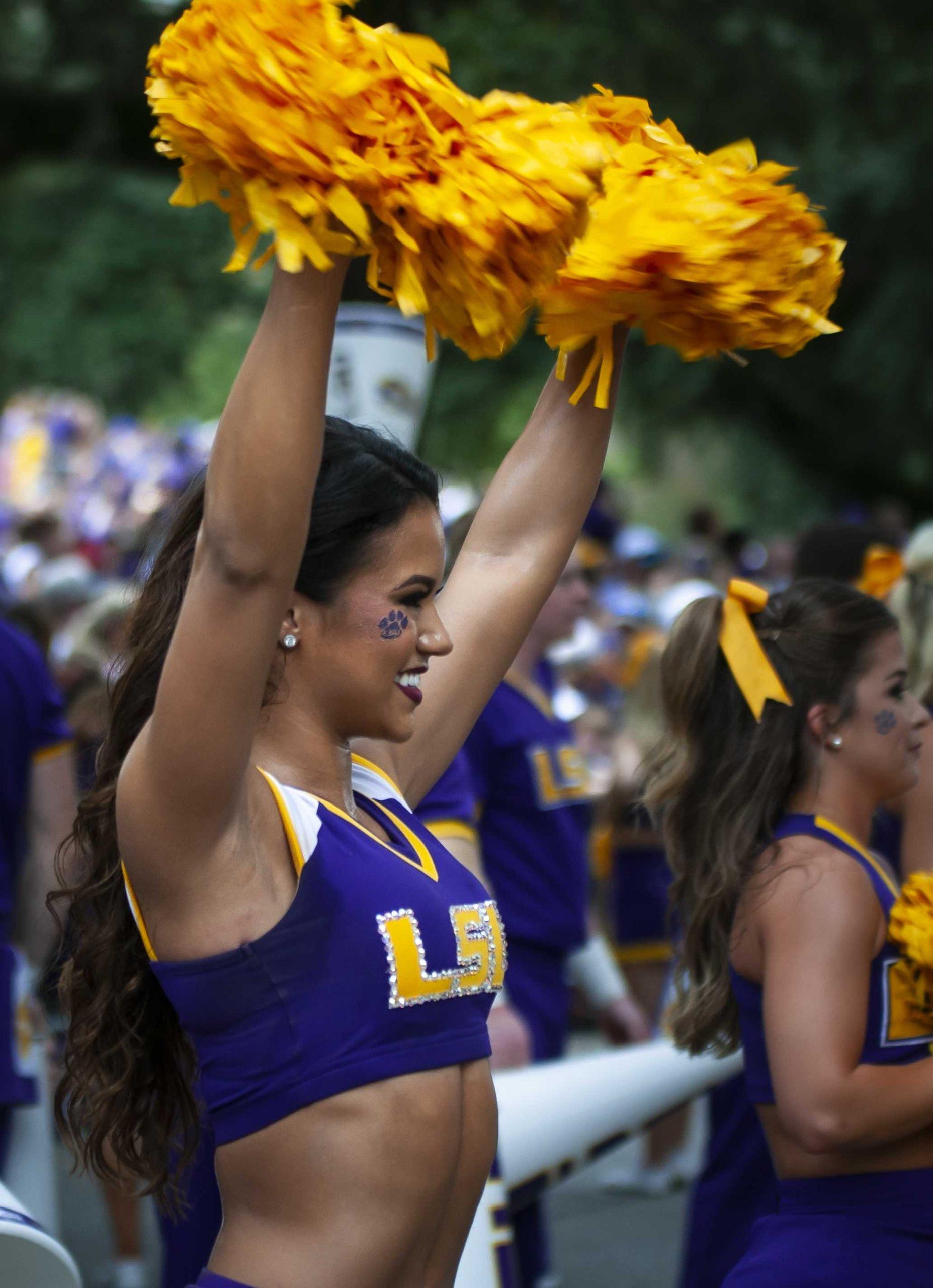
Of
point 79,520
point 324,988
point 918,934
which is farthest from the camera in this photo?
point 79,520

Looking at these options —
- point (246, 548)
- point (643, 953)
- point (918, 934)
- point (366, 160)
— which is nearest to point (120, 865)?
point (246, 548)

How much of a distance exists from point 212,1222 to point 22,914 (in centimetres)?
119

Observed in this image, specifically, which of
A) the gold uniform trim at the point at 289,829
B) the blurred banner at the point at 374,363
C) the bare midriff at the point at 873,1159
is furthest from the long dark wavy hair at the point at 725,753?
the blurred banner at the point at 374,363

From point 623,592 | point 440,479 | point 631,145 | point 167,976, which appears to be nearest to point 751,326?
point 631,145

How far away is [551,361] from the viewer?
15.5 meters

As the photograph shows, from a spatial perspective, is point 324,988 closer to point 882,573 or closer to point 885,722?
point 885,722

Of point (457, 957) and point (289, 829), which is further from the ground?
point (289, 829)

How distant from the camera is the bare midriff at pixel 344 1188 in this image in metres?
1.73

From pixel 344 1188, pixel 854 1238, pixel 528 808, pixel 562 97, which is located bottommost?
pixel 854 1238

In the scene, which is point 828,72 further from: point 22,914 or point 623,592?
point 22,914

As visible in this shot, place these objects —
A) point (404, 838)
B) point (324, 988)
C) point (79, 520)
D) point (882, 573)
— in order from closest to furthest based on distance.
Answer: point (324, 988) < point (404, 838) < point (882, 573) < point (79, 520)

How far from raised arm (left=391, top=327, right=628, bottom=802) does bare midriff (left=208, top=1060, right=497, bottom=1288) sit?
1.69ft

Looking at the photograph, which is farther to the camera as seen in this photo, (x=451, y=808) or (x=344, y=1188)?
(x=451, y=808)

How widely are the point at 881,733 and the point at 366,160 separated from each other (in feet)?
4.88
